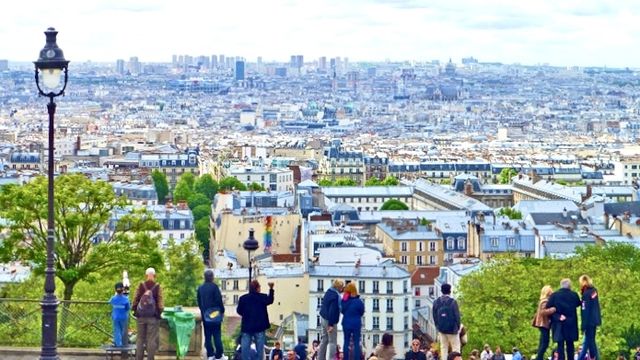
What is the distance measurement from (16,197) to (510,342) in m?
14.0

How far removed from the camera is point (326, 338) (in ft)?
58.0

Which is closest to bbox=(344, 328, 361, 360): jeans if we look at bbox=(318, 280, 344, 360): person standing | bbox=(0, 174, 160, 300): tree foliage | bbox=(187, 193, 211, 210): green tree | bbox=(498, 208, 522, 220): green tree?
bbox=(318, 280, 344, 360): person standing

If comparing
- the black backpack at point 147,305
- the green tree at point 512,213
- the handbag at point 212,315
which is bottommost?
the green tree at point 512,213

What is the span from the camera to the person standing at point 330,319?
17.5m

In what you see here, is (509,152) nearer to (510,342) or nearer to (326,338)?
(510,342)

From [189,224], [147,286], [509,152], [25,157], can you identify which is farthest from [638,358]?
[509,152]

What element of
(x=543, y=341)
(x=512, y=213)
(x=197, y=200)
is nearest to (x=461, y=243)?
(x=512, y=213)

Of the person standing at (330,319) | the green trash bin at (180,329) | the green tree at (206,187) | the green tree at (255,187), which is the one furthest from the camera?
the green tree at (206,187)

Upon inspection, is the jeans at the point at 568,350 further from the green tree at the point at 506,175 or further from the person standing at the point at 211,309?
the green tree at the point at 506,175

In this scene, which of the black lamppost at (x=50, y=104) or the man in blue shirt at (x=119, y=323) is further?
the man in blue shirt at (x=119, y=323)

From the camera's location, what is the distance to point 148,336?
16.5 m

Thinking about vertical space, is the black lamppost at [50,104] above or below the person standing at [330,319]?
above

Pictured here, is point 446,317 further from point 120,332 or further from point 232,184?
point 232,184

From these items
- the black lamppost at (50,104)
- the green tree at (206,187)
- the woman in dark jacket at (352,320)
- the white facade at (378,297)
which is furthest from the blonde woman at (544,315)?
the green tree at (206,187)
